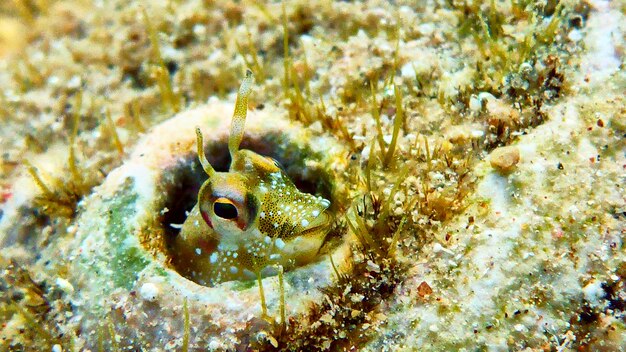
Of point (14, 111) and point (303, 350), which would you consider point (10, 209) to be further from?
point (303, 350)

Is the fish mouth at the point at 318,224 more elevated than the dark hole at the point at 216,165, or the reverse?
the fish mouth at the point at 318,224

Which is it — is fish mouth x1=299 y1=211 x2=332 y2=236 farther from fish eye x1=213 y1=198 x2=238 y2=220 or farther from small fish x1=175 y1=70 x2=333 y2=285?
fish eye x1=213 y1=198 x2=238 y2=220

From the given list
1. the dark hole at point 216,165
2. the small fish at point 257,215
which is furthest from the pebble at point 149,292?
the dark hole at point 216,165

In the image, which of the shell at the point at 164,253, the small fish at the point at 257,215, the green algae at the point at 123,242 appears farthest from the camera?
the green algae at the point at 123,242

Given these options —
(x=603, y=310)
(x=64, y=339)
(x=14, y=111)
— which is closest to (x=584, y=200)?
(x=603, y=310)

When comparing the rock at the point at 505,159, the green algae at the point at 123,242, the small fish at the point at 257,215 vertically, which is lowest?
the green algae at the point at 123,242

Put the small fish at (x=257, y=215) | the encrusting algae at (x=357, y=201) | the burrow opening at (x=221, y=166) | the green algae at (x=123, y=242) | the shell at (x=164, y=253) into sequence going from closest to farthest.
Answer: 1. the encrusting algae at (x=357, y=201)
2. the shell at (x=164, y=253)
3. the small fish at (x=257, y=215)
4. the green algae at (x=123, y=242)
5. the burrow opening at (x=221, y=166)

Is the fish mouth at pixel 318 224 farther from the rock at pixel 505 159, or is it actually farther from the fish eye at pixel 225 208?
the rock at pixel 505 159

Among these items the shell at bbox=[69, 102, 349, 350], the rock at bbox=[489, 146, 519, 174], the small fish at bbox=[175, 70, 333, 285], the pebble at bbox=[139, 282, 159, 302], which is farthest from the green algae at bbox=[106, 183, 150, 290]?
the rock at bbox=[489, 146, 519, 174]
